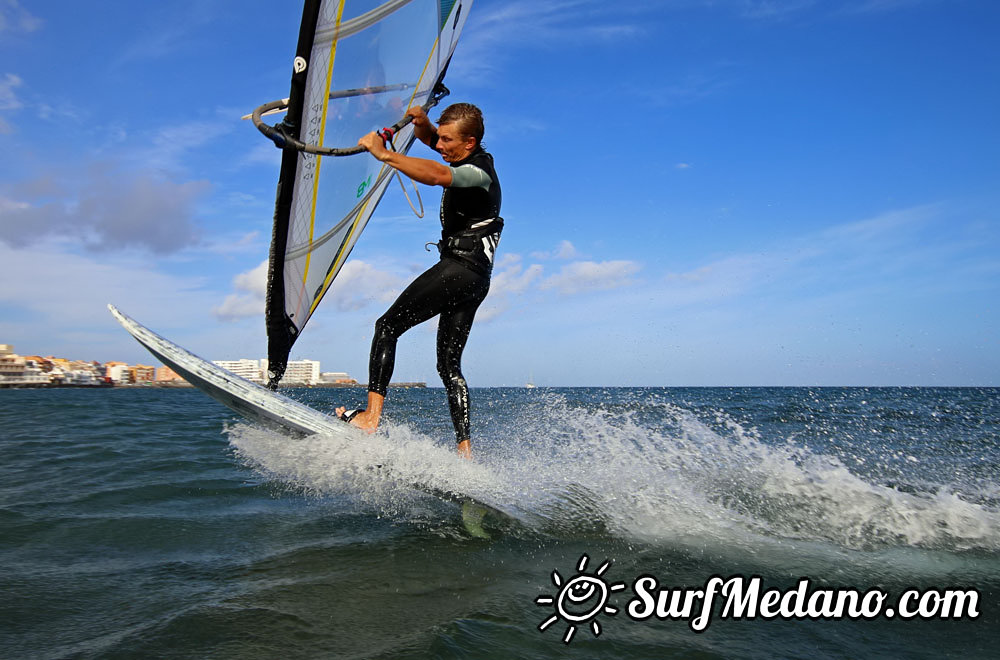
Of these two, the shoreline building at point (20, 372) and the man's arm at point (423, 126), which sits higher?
the man's arm at point (423, 126)

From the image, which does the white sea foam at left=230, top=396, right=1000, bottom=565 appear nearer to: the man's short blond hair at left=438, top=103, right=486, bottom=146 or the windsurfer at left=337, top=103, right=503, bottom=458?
the windsurfer at left=337, top=103, right=503, bottom=458

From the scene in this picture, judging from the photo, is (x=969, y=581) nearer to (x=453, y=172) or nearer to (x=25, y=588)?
(x=453, y=172)

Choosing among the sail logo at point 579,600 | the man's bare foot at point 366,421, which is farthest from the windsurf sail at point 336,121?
the sail logo at point 579,600

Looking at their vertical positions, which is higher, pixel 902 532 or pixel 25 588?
pixel 902 532

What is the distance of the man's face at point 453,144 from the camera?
3.79 m

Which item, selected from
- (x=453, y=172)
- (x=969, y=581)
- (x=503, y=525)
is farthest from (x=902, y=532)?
(x=453, y=172)

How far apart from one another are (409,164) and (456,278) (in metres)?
0.90

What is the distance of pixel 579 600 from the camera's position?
8.11ft

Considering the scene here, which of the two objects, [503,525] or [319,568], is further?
[503,525]

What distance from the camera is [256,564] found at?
9.41 ft

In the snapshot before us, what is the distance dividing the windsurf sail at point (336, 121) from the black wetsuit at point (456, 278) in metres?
0.62

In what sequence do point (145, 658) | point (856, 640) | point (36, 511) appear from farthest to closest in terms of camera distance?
point (36, 511), point (856, 640), point (145, 658)

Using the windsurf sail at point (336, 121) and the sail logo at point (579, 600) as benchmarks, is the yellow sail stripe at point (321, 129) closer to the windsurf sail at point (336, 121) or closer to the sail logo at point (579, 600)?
the windsurf sail at point (336, 121)

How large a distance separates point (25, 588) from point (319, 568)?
3.86 feet
